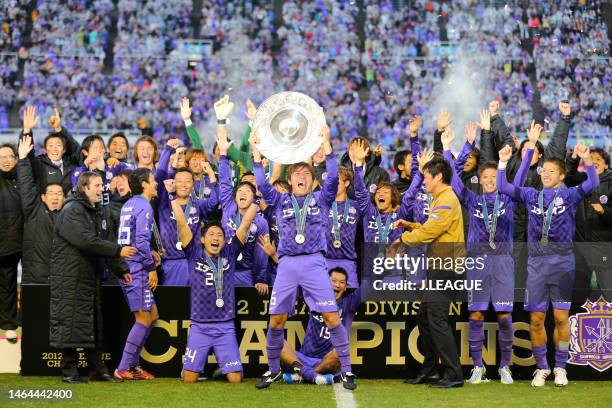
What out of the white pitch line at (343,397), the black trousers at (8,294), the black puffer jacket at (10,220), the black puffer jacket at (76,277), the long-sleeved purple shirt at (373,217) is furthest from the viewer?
the black trousers at (8,294)

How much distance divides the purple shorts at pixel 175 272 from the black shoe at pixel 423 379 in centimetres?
222

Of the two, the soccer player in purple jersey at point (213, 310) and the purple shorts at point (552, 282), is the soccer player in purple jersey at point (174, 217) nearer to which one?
the soccer player in purple jersey at point (213, 310)

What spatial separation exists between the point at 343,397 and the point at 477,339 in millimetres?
1467

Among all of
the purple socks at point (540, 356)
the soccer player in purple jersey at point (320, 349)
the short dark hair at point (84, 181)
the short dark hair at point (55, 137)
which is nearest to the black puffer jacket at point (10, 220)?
the short dark hair at point (55, 137)

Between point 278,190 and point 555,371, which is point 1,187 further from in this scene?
point 555,371

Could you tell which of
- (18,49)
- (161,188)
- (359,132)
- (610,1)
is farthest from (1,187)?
(610,1)

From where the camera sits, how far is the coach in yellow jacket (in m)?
7.55

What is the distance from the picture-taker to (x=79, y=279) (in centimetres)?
768

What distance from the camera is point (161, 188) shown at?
30.1ft

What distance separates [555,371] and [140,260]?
3.52 m

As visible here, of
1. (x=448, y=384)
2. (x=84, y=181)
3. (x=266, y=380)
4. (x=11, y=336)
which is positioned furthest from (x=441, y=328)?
(x=11, y=336)

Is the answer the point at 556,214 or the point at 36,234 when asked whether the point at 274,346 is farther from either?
the point at 36,234

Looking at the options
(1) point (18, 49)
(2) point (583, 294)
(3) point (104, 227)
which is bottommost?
(2) point (583, 294)

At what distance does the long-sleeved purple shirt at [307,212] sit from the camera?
7473mm
